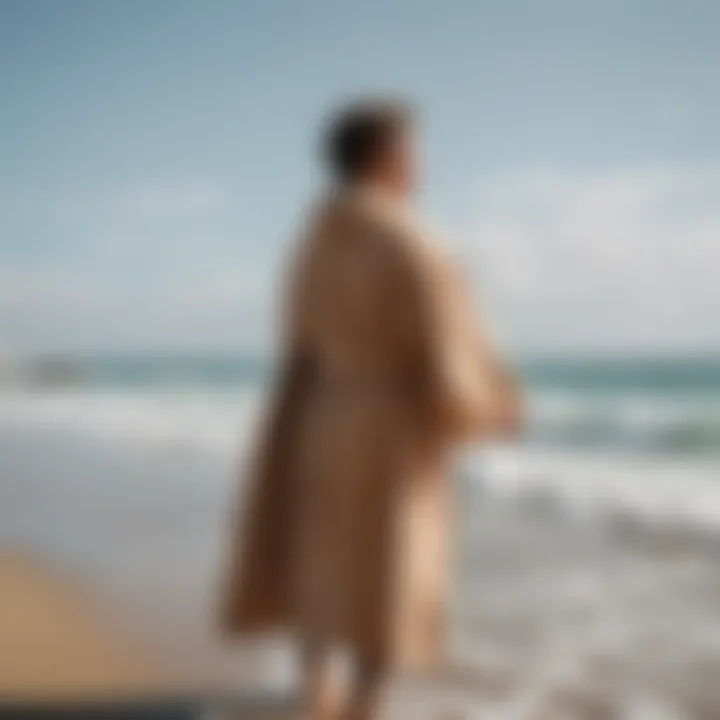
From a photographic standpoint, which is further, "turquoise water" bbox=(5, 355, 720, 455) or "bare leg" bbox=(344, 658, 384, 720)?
"turquoise water" bbox=(5, 355, 720, 455)

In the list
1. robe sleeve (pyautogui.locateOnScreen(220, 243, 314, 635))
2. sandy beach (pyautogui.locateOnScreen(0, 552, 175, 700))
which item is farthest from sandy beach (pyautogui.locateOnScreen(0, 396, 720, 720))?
robe sleeve (pyautogui.locateOnScreen(220, 243, 314, 635))

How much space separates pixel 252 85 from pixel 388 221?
0.47 meters

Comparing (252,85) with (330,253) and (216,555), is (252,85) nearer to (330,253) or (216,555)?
(330,253)

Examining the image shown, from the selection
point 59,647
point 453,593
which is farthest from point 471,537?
point 59,647

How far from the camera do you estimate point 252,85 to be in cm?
176

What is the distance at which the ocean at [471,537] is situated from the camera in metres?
1.71

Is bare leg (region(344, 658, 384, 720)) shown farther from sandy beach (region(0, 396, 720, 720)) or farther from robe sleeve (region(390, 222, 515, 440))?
robe sleeve (region(390, 222, 515, 440))

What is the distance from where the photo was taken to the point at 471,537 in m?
2.17

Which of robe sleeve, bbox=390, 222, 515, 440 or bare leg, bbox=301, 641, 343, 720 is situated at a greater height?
robe sleeve, bbox=390, 222, 515, 440

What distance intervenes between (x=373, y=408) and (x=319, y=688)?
455 millimetres

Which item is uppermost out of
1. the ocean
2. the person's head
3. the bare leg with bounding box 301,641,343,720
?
the person's head

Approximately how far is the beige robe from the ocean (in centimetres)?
16

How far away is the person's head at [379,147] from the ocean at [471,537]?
0.34 metres

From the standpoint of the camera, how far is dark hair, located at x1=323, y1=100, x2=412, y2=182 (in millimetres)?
1436
